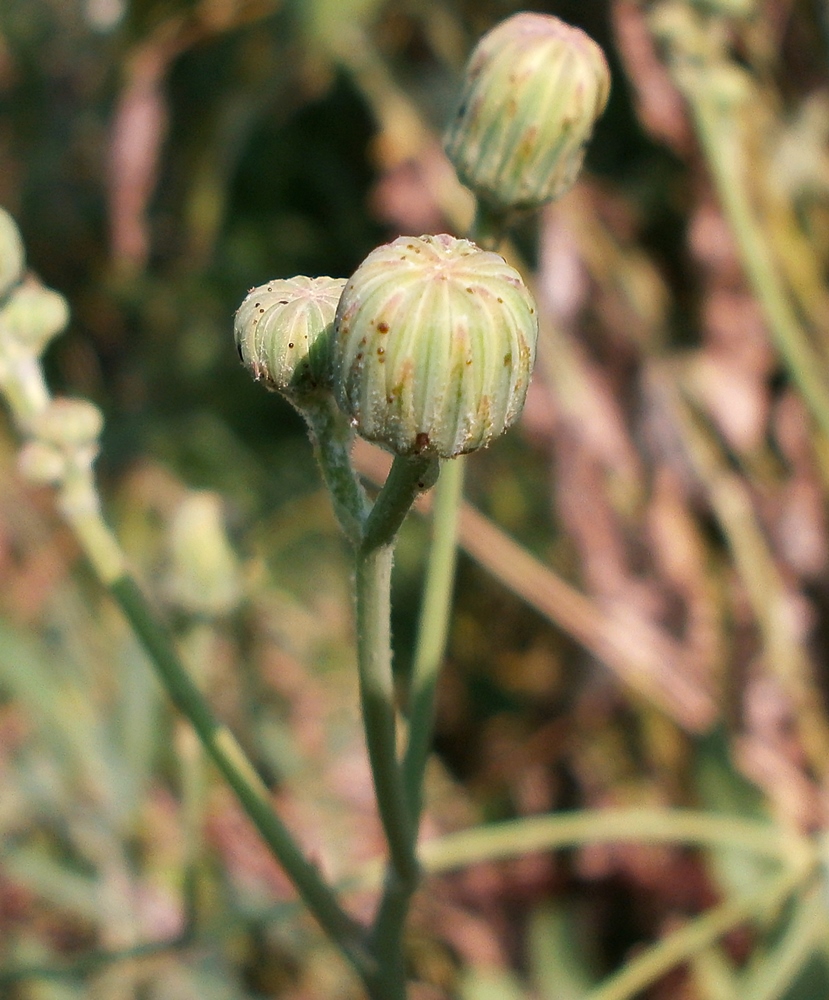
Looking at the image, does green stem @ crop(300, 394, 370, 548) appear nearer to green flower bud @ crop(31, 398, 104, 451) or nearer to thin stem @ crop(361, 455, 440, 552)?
thin stem @ crop(361, 455, 440, 552)

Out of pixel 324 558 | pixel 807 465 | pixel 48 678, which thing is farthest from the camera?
pixel 324 558

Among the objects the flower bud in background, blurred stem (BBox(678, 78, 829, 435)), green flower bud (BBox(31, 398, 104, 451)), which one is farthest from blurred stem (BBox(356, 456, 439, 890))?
blurred stem (BBox(678, 78, 829, 435))

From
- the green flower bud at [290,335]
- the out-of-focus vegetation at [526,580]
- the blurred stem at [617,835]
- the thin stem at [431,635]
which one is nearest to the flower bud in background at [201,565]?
the out-of-focus vegetation at [526,580]

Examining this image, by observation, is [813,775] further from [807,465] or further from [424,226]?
[424,226]

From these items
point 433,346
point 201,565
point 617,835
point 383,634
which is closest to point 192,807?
point 201,565

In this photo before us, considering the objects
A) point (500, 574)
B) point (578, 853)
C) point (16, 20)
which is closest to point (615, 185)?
point (500, 574)

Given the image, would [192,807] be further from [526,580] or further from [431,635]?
[526,580]

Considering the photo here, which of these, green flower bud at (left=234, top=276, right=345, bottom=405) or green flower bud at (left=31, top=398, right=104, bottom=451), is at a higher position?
green flower bud at (left=234, top=276, right=345, bottom=405)
